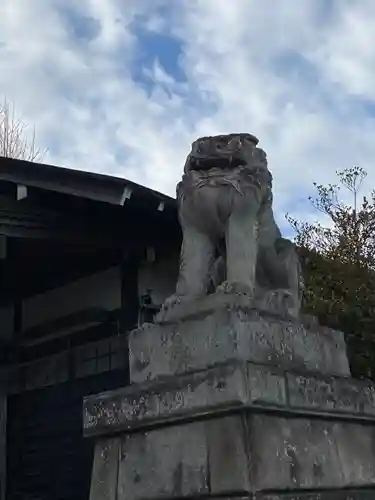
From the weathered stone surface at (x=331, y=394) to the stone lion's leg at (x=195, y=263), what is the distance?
741mm

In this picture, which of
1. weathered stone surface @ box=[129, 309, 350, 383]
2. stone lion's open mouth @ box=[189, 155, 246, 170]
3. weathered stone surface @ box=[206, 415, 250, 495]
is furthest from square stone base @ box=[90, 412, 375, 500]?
stone lion's open mouth @ box=[189, 155, 246, 170]

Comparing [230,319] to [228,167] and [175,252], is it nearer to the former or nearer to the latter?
[228,167]

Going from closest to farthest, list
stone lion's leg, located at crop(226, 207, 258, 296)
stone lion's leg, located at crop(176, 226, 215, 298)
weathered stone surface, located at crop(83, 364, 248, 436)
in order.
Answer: weathered stone surface, located at crop(83, 364, 248, 436) → stone lion's leg, located at crop(226, 207, 258, 296) → stone lion's leg, located at crop(176, 226, 215, 298)

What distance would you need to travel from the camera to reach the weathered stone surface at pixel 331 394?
11.9 ft

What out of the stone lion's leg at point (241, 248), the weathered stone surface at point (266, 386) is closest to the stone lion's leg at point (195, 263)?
the stone lion's leg at point (241, 248)

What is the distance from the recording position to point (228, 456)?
133 inches

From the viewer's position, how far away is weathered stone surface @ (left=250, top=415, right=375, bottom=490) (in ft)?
11.1

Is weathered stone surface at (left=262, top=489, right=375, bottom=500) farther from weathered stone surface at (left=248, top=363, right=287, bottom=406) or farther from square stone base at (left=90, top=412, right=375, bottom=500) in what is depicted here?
weathered stone surface at (left=248, top=363, right=287, bottom=406)

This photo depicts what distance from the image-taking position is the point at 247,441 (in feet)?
11.1

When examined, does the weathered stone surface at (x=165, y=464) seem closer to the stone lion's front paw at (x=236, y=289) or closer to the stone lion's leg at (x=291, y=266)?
the stone lion's front paw at (x=236, y=289)

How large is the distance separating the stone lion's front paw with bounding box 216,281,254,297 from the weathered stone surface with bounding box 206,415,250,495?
685 mm

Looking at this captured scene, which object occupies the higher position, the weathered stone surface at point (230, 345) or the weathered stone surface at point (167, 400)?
the weathered stone surface at point (230, 345)

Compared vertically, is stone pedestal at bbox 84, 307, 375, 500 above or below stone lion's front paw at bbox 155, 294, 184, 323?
below

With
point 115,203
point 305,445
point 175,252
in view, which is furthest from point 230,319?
point 175,252
